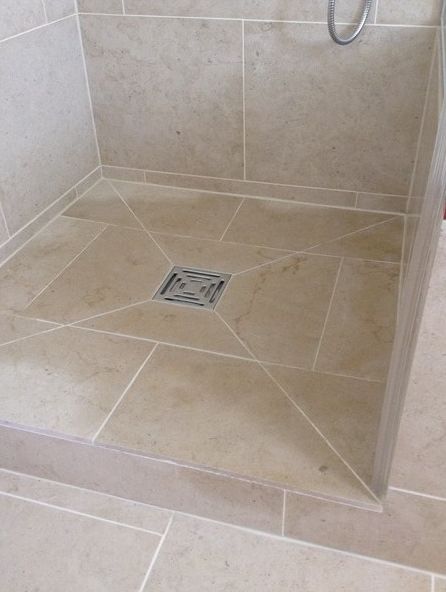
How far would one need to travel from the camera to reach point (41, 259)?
1638 mm

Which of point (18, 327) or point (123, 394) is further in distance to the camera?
point (18, 327)

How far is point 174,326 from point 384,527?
0.64 metres

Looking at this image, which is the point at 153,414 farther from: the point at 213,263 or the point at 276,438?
the point at 213,263

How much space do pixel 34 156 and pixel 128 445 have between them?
99cm

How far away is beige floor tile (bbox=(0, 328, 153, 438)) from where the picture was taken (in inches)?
45.4

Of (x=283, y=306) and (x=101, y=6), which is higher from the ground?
(x=101, y=6)

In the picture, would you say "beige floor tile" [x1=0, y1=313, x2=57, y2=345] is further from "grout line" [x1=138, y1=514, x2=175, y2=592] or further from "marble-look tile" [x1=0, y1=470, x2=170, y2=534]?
"grout line" [x1=138, y1=514, x2=175, y2=592]

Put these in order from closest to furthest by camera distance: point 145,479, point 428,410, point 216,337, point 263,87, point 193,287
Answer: point 428,410 < point 145,479 < point 216,337 < point 193,287 < point 263,87

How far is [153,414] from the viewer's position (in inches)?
45.5

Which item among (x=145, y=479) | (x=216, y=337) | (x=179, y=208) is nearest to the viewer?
(x=145, y=479)

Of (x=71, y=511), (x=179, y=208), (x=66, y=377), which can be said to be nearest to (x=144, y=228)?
(x=179, y=208)

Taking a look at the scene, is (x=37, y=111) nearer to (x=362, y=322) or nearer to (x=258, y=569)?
(x=362, y=322)

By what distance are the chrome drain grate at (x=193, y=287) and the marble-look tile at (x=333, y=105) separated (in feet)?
1.63

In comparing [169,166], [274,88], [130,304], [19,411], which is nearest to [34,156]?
[169,166]
